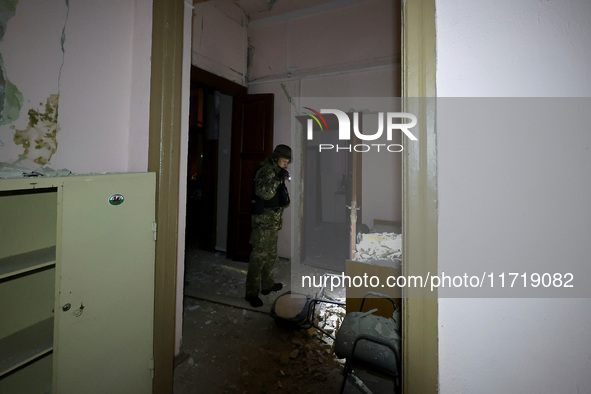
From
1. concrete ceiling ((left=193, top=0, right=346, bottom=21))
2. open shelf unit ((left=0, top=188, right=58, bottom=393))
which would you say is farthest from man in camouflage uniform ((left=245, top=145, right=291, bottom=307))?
concrete ceiling ((left=193, top=0, right=346, bottom=21))

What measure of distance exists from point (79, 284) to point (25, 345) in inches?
14.4

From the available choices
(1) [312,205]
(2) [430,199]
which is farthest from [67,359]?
(1) [312,205]

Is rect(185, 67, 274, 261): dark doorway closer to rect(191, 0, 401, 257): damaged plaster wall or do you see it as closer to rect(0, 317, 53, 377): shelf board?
rect(191, 0, 401, 257): damaged plaster wall

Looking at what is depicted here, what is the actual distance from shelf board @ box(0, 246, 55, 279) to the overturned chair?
57.6 inches

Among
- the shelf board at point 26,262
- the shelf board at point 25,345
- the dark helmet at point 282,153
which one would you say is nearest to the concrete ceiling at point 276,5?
the dark helmet at point 282,153

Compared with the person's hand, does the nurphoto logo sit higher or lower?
higher

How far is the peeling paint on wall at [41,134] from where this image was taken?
1.31 m

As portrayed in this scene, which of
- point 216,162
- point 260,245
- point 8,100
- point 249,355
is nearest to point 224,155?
point 216,162

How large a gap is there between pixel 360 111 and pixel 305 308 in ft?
8.67

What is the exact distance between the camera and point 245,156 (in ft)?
13.9

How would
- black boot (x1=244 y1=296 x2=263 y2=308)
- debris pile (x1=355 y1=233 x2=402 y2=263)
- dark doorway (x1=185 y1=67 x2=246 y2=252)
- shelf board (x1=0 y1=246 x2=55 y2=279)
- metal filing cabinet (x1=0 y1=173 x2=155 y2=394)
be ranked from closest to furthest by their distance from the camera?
shelf board (x1=0 y1=246 x2=55 y2=279) < metal filing cabinet (x1=0 y1=173 x2=155 y2=394) < debris pile (x1=355 y1=233 x2=402 y2=263) < black boot (x1=244 y1=296 x2=263 y2=308) < dark doorway (x1=185 y1=67 x2=246 y2=252)

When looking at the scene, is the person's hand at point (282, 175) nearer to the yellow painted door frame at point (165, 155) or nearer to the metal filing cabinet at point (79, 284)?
the yellow painted door frame at point (165, 155)

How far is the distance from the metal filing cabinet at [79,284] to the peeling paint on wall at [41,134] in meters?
0.18

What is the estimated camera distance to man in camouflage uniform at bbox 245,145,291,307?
115 inches
